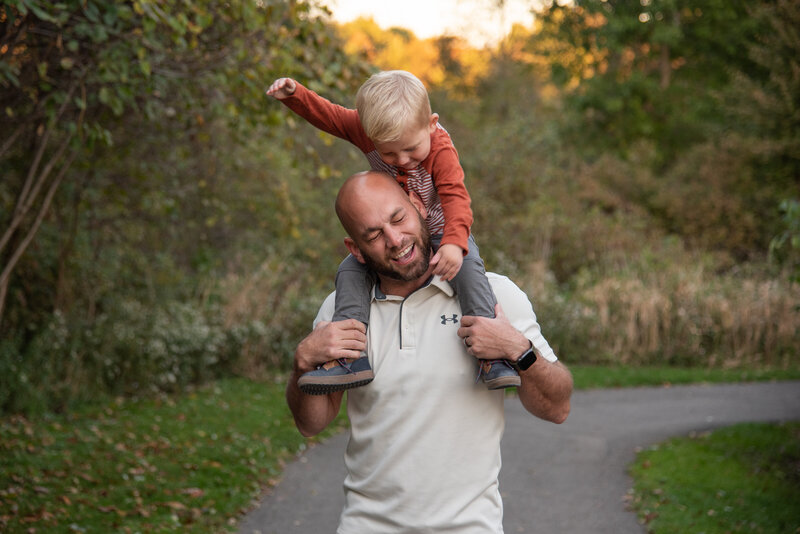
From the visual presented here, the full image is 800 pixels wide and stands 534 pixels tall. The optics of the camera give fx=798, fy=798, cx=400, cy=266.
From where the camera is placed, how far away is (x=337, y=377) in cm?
238

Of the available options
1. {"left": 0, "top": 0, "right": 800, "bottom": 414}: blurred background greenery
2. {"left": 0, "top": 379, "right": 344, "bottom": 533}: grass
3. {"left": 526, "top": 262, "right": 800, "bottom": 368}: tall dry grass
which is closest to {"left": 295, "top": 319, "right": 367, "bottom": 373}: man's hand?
{"left": 0, "top": 0, "right": 800, "bottom": 414}: blurred background greenery

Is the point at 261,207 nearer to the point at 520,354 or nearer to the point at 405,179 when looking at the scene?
the point at 405,179

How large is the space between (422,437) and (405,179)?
3.18 feet

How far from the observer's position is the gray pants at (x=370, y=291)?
254 cm

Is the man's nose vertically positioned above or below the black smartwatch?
above

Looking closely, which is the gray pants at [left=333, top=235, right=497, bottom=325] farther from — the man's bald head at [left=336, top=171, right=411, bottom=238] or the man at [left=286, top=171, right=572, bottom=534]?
the man's bald head at [left=336, top=171, right=411, bottom=238]

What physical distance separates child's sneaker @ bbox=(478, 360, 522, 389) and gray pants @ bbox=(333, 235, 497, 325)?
0.17m

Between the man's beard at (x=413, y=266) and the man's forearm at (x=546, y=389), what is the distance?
462mm

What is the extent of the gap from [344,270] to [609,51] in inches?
1039

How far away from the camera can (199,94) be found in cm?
791

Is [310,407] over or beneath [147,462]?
over

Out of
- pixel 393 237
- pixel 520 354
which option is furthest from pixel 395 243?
pixel 520 354

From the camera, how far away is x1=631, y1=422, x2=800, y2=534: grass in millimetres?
5977

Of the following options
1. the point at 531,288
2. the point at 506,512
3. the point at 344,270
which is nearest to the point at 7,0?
the point at 344,270
